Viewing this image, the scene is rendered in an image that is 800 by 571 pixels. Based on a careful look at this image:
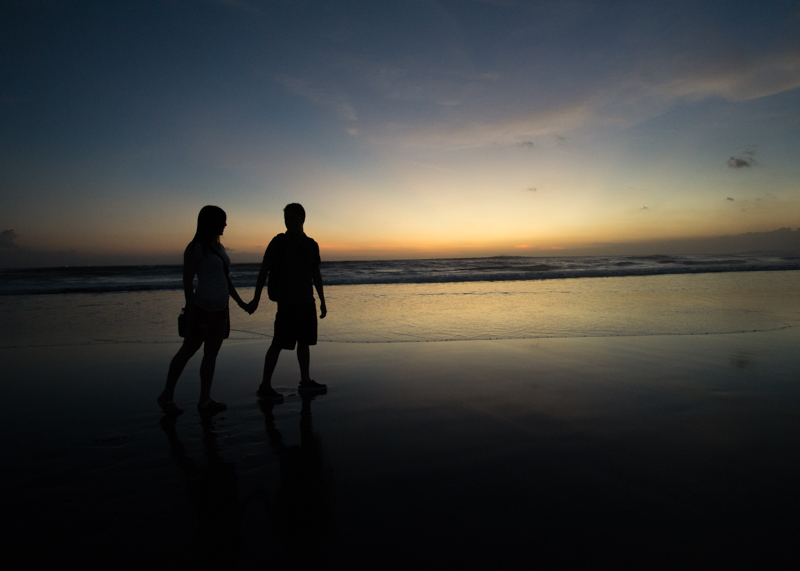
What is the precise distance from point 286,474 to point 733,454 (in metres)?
3.07

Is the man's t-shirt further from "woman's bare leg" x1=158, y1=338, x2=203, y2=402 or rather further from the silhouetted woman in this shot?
"woman's bare leg" x1=158, y1=338, x2=203, y2=402

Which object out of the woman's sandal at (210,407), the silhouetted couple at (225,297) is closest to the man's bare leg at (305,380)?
the silhouetted couple at (225,297)

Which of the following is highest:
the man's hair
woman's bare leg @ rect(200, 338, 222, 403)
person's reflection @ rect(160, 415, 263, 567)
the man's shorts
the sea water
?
the man's hair

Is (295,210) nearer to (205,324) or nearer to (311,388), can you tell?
(205,324)

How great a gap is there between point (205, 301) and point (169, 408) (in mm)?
1055

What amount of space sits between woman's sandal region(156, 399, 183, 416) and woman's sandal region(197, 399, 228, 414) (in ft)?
0.58

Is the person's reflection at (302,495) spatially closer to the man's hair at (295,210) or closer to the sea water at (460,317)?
the man's hair at (295,210)

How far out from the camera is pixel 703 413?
3.56m

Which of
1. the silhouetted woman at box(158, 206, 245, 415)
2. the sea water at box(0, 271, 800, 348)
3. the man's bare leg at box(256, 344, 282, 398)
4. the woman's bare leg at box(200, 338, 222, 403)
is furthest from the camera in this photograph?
the sea water at box(0, 271, 800, 348)

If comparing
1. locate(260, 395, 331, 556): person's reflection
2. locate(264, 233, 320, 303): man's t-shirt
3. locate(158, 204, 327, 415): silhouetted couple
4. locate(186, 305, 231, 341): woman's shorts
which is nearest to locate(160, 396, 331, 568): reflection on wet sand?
locate(260, 395, 331, 556): person's reflection

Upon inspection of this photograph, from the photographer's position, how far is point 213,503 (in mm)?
2311

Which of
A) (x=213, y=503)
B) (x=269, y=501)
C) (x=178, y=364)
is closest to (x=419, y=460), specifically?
(x=269, y=501)

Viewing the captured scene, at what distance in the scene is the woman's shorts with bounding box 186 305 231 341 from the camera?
3.81 meters

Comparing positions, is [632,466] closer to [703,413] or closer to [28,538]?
[703,413]
